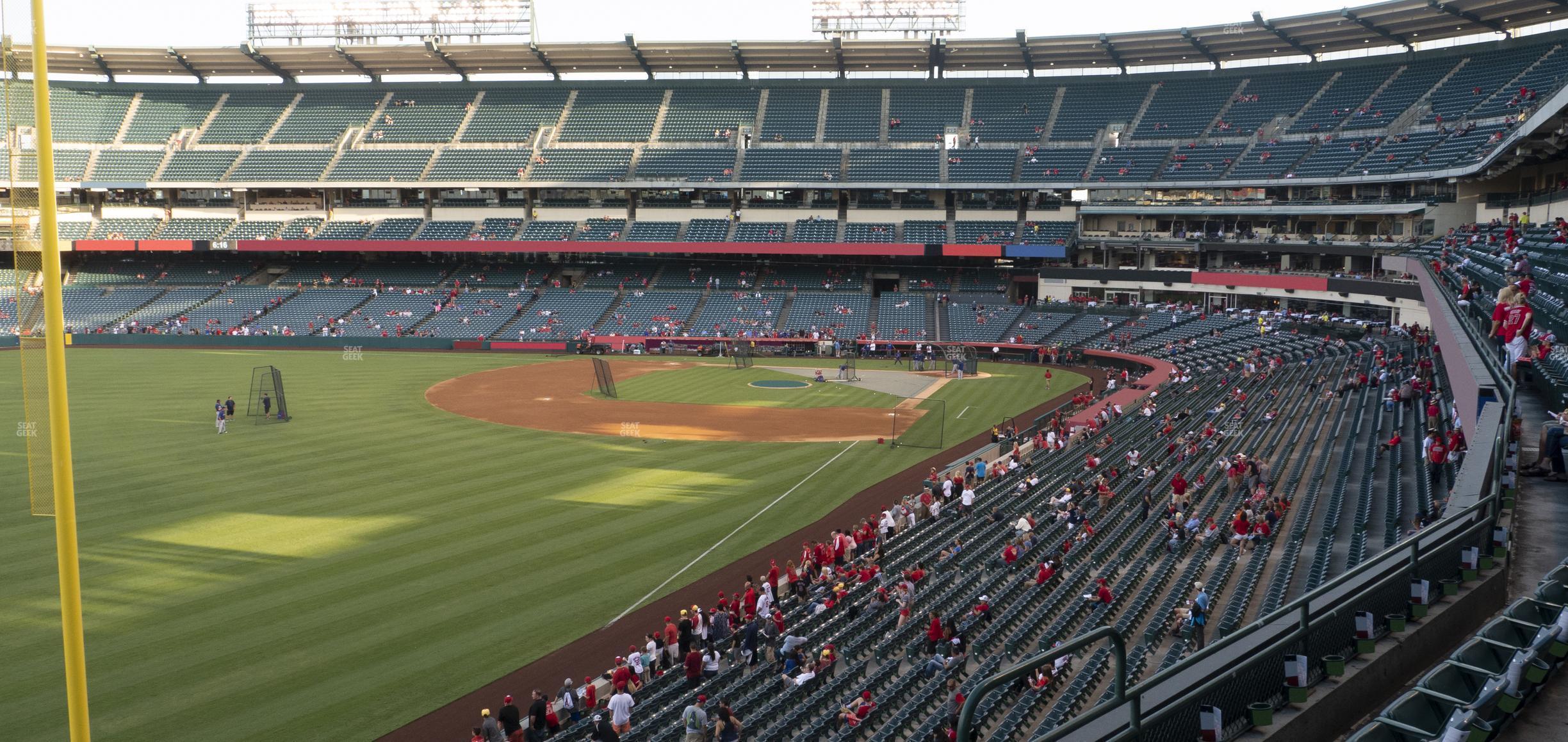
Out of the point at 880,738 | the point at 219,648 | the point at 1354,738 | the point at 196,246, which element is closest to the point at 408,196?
the point at 196,246

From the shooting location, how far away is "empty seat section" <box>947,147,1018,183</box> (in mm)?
74375

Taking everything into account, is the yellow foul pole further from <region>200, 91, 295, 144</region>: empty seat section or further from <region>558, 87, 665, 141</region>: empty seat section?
<region>200, 91, 295, 144</region>: empty seat section

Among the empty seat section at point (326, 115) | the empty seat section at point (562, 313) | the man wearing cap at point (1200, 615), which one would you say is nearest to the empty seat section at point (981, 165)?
the empty seat section at point (562, 313)

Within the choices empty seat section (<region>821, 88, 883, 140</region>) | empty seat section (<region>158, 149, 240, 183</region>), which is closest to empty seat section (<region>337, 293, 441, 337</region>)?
empty seat section (<region>158, 149, 240, 183</region>)

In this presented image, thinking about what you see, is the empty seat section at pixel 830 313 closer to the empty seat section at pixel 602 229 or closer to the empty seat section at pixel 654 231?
the empty seat section at pixel 654 231

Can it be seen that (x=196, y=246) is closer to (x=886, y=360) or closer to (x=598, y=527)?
(x=886, y=360)

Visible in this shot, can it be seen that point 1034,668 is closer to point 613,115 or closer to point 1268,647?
point 1268,647

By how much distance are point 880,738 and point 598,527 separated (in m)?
13.7

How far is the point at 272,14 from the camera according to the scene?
81625 millimetres

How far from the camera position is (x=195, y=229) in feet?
259

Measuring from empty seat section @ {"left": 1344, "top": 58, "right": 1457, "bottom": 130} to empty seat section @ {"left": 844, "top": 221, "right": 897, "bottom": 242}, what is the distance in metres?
30.2

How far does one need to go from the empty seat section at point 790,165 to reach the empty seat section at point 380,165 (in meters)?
26.1

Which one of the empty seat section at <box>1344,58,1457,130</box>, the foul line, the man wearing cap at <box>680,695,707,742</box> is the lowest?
the foul line

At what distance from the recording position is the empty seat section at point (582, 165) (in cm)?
7775
